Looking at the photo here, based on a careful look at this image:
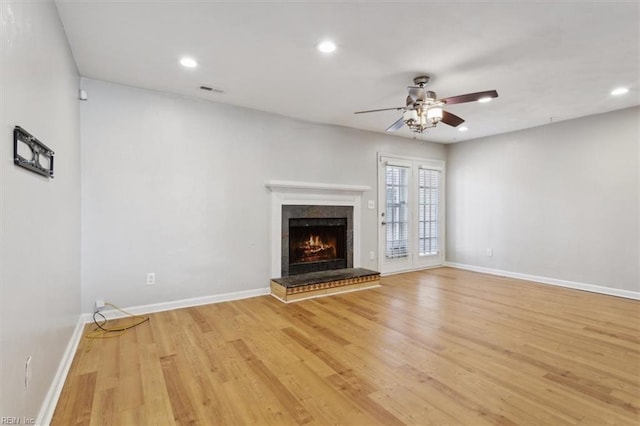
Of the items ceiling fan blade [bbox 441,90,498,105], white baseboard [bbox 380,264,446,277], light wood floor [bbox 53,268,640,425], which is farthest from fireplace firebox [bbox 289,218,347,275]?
ceiling fan blade [bbox 441,90,498,105]

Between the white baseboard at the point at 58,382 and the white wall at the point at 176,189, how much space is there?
666 mm

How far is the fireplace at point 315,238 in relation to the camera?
4.68 m

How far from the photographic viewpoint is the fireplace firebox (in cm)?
483

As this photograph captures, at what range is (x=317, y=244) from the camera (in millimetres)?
5141

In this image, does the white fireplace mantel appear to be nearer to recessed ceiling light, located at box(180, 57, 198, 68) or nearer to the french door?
the french door

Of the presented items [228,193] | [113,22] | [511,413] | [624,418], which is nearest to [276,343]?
[511,413]

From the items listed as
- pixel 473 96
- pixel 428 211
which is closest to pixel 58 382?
pixel 473 96

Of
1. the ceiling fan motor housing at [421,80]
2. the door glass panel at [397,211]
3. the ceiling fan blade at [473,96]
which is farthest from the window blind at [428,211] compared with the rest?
the ceiling fan blade at [473,96]

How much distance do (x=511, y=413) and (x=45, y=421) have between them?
2.65 metres

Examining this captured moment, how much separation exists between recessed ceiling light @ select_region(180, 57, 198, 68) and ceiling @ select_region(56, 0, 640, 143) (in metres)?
0.08

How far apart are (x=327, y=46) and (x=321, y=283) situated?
292 centimetres

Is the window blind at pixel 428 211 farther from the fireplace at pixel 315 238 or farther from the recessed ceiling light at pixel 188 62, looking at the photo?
the recessed ceiling light at pixel 188 62

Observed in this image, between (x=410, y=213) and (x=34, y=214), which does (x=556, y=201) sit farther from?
(x=34, y=214)

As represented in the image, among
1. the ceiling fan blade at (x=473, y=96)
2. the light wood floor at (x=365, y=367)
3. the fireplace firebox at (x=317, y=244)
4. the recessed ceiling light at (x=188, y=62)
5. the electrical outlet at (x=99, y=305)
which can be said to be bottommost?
the light wood floor at (x=365, y=367)
